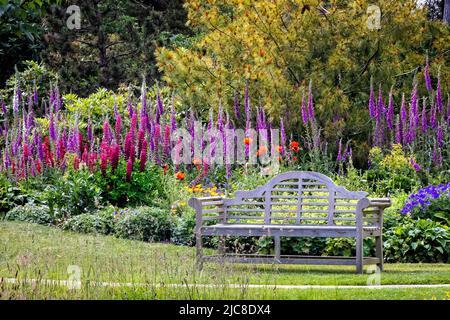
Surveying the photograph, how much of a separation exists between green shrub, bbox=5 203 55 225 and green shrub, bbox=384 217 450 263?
4741 millimetres

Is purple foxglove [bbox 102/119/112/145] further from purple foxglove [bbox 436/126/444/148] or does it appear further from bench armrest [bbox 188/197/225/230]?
purple foxglove [bbox 436/126/444/148]

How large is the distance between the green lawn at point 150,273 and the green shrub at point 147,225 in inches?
14.1

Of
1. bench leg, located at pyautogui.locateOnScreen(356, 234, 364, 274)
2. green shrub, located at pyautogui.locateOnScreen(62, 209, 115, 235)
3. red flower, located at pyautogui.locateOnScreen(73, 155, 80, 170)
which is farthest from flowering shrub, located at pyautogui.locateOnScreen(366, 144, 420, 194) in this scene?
red flower, located at pyautogui.locateOnScreen(73, 155, 80, 170)

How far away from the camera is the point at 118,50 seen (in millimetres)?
24281

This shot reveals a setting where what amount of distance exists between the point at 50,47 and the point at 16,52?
858 millimetres

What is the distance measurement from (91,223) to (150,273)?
139 inches

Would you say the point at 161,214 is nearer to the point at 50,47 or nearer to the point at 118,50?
the point at 50,47

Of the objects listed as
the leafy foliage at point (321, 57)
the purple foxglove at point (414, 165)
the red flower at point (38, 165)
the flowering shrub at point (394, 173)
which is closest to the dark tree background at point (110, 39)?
the leafy foliage at point (321, 57)

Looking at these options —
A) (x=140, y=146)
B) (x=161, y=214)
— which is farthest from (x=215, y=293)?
(x=140, y=146)

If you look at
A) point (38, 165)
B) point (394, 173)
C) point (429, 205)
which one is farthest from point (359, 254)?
point (38, 165)

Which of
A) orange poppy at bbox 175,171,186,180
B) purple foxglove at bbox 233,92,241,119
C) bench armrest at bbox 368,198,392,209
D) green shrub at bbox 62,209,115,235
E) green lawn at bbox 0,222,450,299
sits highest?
purple foxglove at bbox 233,92,241,119

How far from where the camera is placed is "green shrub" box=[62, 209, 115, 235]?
36.2ft

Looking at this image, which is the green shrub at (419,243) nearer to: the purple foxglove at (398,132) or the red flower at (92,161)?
the purple foxglove at (398,132)

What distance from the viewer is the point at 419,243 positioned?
30.9ft
